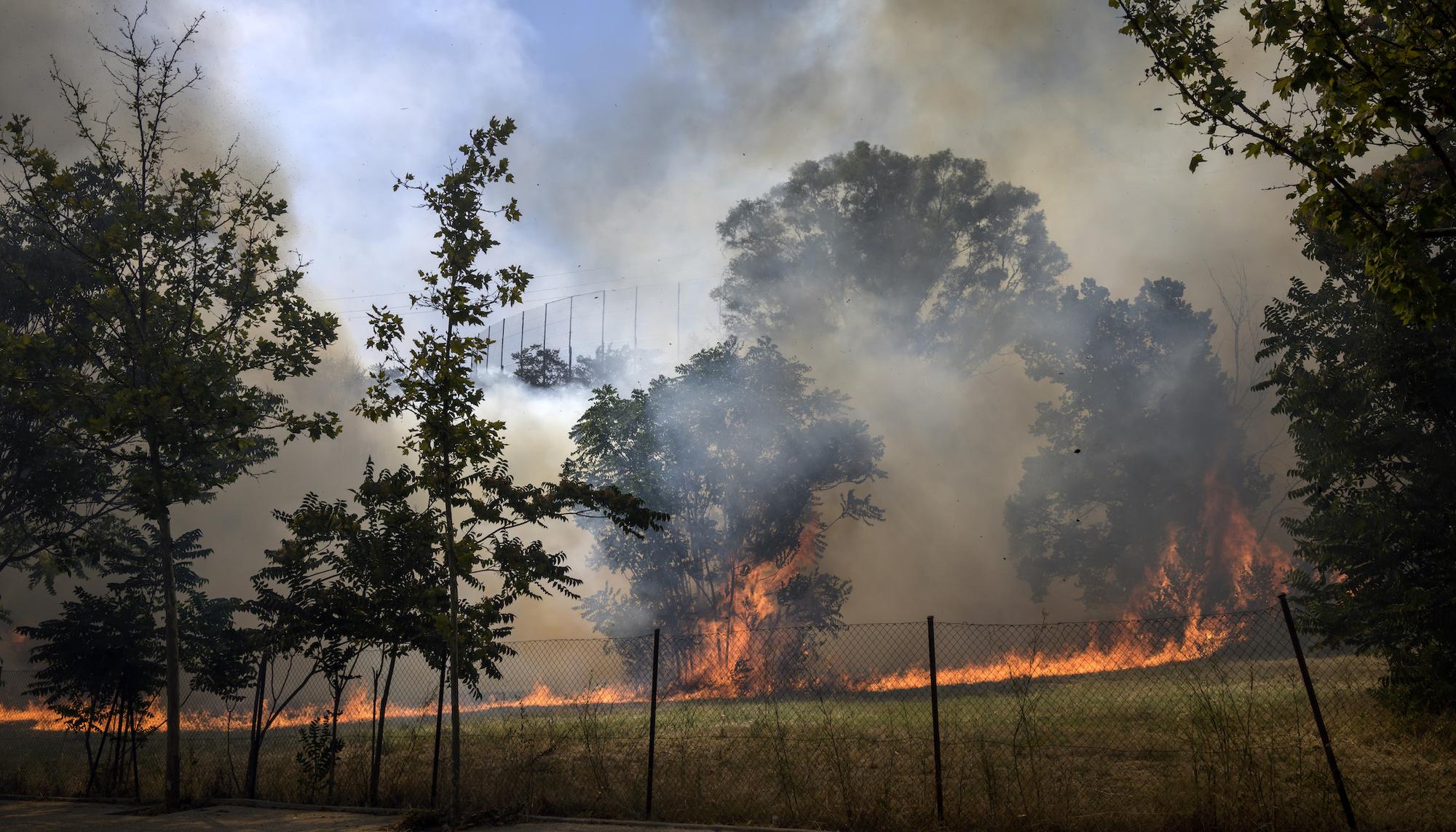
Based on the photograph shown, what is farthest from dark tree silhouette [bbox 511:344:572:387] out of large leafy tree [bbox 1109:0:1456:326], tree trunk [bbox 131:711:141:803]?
large leafy tree [bbox 1109:0:1456:326]

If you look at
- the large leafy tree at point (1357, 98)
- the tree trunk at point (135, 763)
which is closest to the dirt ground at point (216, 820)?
the tree trunk at point (135, 763)

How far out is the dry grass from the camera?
782 cm

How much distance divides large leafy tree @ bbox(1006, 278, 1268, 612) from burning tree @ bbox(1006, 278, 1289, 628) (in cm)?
5

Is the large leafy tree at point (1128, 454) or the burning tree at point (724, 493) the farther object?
the large leafy tree at point (1128, 454)

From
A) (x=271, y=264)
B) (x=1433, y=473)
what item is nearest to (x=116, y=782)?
(x=271, y=264)

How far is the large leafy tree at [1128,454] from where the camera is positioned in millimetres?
35094

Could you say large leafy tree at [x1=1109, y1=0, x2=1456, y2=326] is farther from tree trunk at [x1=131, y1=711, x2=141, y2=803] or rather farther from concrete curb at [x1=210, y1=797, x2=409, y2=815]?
tree trunk at [x1=131, y1=711, x2=141, y2=803]

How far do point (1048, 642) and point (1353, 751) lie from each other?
21.5 m

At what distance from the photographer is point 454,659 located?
30.2 ft

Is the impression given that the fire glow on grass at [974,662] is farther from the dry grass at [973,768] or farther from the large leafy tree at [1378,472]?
the large leafy tree at [1378,472]

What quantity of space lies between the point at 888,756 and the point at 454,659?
686cm

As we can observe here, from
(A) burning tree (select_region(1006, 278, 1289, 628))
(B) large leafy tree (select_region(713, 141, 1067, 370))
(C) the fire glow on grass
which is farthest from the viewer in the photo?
(B) large leafy tree (select_region(713, 141, 1067, 370))

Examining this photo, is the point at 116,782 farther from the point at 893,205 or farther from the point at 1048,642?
the point at 893,205

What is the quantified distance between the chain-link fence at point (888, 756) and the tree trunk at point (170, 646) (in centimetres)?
77
